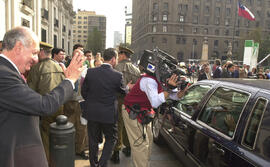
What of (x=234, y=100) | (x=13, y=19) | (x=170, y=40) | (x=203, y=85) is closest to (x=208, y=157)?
(x=234, y=100)

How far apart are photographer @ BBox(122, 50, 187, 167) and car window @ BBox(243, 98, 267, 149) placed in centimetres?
98

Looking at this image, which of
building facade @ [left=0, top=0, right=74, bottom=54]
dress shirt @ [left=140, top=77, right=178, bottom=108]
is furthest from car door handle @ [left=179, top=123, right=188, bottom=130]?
building facade @ [left=0, top=0, right=74, bottom=54]

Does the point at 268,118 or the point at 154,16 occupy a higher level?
the point at 154,16

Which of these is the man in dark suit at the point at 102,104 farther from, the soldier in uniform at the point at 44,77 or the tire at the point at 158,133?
the tire at the point at 158,133

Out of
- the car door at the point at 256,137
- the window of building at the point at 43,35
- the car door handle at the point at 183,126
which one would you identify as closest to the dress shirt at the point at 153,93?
the car door handle at the point at 183,126

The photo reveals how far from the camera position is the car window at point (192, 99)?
3376 millimetres

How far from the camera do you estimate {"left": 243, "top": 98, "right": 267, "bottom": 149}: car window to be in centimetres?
200

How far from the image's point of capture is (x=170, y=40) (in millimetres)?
62062

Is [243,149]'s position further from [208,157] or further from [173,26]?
[173,26]

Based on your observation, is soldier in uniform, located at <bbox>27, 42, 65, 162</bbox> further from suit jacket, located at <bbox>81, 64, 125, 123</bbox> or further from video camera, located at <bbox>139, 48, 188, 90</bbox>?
video camera, located at <bbox>139, 48, 188, 90</bbox>

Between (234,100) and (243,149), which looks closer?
(243,149)

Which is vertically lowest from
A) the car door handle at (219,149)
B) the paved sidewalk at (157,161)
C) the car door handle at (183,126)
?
the paved sidewalk at (157,161)

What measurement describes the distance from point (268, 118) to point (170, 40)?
62105 mm

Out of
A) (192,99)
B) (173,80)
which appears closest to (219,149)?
(173,80)
